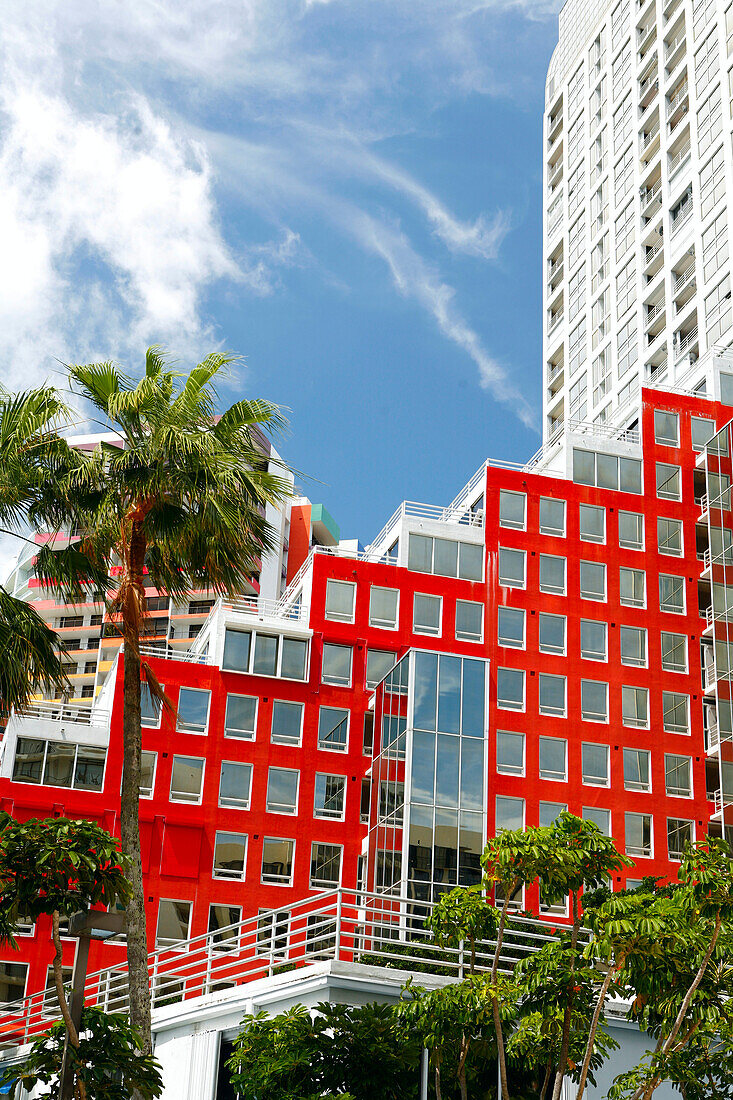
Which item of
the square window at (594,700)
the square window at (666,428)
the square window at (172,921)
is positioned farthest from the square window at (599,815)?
the square window at (666,428)

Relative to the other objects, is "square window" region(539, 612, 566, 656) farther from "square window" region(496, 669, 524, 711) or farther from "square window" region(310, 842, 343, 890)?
"square window" region(310, 842, 343, 890)

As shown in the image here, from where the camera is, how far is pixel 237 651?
54.2 meters

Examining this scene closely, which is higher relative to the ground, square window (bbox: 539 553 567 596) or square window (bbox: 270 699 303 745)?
square window (bbox: 539 553 567 596)

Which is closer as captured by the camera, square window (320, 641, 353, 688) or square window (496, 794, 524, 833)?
square window (496, 794, 524, 833)

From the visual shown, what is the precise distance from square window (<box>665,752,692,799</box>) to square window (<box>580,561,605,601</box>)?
298 inches

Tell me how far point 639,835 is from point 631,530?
45.3ft

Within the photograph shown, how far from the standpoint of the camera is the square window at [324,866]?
51406mm

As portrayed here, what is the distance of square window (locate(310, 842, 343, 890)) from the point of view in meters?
51.4

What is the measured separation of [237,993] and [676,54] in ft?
Result: 250

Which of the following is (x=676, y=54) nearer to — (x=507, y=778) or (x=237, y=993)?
(x=507, y=778)

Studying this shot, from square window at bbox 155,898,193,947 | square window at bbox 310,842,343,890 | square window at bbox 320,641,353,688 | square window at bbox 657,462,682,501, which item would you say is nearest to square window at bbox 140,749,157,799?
square window at bbox 155,898,193,947

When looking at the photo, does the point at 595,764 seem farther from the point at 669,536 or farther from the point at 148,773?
the point at 148,773

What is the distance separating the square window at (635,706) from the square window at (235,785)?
1632cm

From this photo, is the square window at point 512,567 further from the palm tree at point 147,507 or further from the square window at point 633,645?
the palm tree at point 147,507
